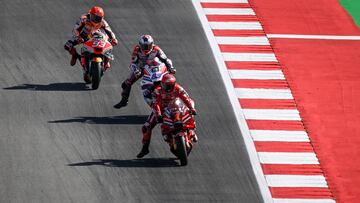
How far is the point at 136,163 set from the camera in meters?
29.2

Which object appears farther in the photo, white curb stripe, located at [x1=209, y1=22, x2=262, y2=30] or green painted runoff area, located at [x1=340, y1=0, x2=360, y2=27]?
green painted runoff area, located at [x1=340, y1=0, x2=360, y2=27]

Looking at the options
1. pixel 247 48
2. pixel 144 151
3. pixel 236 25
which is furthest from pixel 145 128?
pixel 236 25

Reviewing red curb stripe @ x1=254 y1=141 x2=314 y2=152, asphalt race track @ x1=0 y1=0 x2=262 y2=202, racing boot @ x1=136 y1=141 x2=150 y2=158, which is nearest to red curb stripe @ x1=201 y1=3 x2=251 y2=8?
asphalt race track @ x1=0 y1=0 x2=262 y2=202

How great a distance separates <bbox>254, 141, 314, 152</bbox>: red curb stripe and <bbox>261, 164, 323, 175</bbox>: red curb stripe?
793 millimetres

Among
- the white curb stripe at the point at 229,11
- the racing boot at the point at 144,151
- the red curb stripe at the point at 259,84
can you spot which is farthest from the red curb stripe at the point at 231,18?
the racing boot at the point at 144,151

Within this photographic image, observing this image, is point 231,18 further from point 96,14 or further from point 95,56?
point 95,56

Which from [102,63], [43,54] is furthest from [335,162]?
[43,54]

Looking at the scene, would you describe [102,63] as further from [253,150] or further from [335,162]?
[335,162]

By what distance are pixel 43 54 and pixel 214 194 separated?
9201mm

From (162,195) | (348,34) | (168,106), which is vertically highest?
(348,34)

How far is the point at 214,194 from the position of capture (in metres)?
28.1

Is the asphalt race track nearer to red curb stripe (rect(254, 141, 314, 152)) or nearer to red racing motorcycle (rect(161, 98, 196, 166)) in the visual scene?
red racing motorcycle (rect(161, 98, 196, 166))

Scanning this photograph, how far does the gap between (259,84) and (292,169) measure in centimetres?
475

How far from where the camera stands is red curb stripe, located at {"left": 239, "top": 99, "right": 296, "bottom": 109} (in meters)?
32.6
